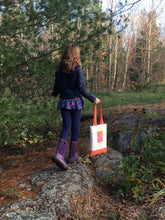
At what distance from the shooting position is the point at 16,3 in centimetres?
361

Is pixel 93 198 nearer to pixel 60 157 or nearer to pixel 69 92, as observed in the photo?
pixel 60 157

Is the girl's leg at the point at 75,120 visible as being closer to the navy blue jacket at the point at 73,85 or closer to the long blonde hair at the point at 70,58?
the navy blue jacket at the point at 73,85

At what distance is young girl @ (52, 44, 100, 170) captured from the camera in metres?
2.78

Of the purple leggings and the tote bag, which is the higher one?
the purple leggings

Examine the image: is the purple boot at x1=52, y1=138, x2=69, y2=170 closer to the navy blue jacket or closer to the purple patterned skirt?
the purple patterned skirt

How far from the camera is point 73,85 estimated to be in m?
2.89

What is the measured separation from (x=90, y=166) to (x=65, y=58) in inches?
67.5

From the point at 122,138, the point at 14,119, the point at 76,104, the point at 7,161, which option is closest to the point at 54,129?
the point at 7,161

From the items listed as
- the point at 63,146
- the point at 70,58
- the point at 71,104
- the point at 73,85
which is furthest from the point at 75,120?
the point at 70,58

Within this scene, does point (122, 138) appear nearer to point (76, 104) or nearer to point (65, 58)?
point (76, 104)

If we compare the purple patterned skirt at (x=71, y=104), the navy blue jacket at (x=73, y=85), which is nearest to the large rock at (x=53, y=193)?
the purple patterned skirt at (x=71, y=104)

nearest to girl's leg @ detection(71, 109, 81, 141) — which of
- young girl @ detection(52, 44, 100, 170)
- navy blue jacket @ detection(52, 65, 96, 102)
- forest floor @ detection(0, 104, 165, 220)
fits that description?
young girl @ detection(52, 44, 100, 170)

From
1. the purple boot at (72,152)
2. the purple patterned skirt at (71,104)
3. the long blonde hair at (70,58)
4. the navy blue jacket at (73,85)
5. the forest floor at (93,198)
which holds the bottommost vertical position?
the forest floor at (93,198)

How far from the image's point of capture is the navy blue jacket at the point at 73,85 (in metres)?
2.83
